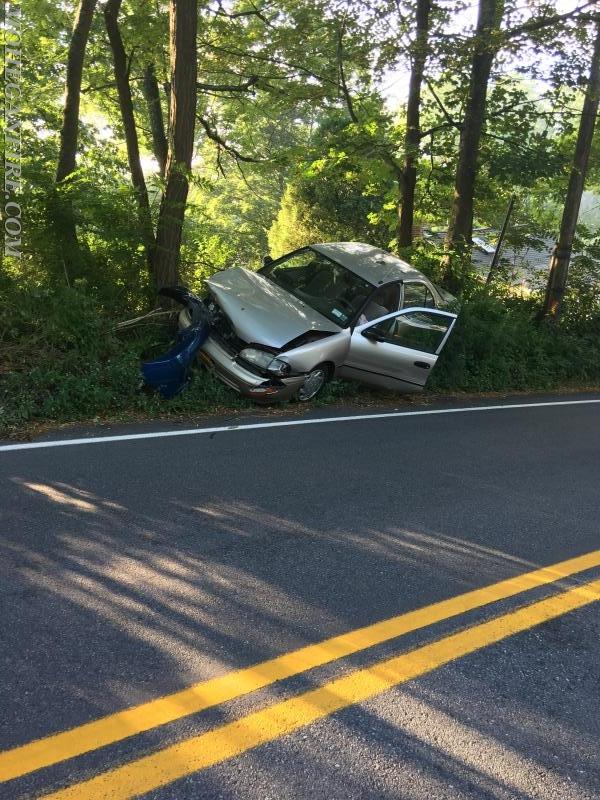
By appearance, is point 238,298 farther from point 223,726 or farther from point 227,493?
point 223,726

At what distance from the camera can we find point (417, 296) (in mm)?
8555

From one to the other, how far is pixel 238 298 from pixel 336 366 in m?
1.59

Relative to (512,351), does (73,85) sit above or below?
above

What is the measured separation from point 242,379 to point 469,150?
8450 mm

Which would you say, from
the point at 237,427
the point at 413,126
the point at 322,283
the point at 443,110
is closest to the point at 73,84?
the point at 322,283

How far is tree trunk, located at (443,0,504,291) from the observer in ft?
36.3

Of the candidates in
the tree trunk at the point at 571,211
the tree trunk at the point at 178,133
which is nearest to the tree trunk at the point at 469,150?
the tree trunk at the point at 571,211

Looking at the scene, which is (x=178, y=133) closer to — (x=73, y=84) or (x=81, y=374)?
(x=73, y=84)

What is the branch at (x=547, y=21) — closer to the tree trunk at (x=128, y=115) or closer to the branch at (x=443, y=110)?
the branch at (x=443, y=110)

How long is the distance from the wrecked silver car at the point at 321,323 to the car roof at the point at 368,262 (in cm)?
2

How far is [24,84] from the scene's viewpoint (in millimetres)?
12336

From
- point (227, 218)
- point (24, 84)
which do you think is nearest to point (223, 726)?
point (24, 84)

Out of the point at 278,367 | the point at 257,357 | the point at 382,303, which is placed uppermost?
the point at 382,303

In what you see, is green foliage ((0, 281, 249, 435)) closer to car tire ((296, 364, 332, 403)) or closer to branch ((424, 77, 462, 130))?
car tire ((296, 364, 332, 403))
